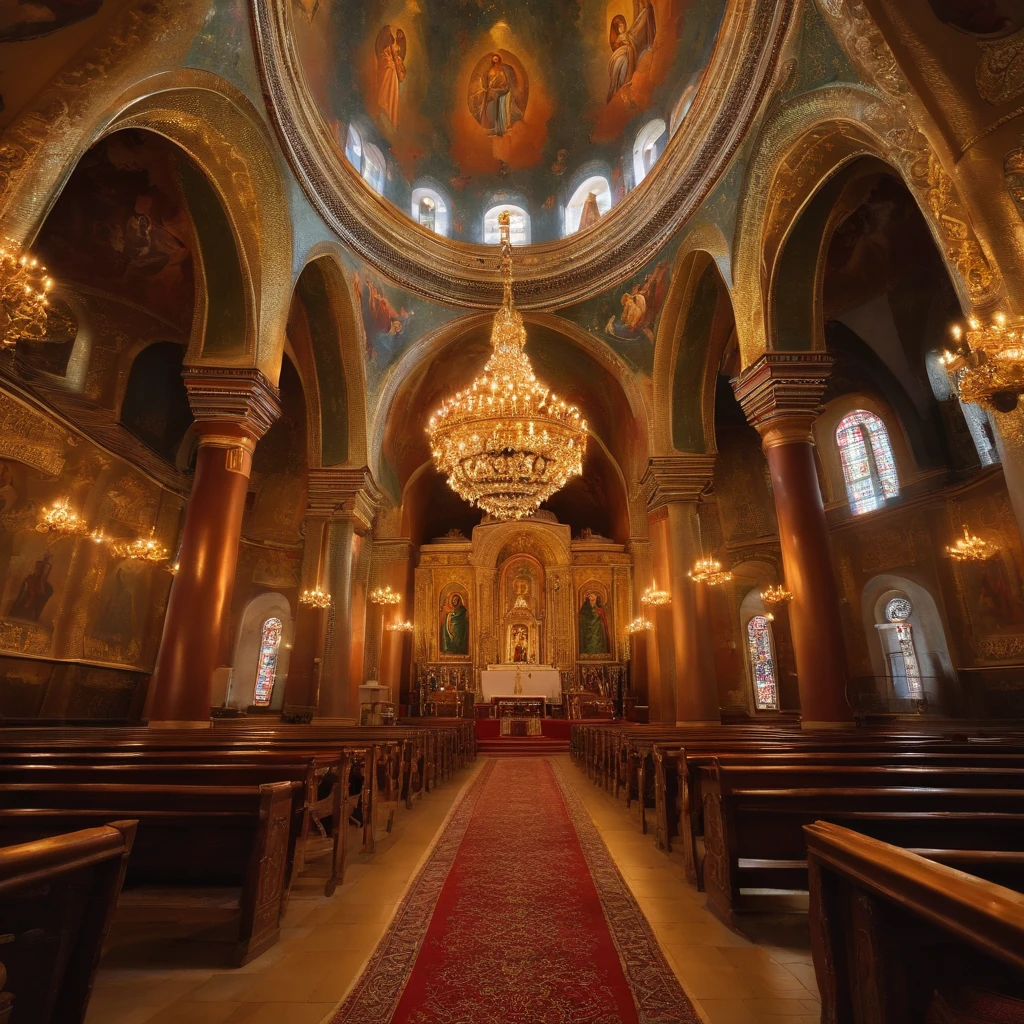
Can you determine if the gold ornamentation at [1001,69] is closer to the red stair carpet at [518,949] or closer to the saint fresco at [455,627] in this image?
the red stair carpet at [518,949]

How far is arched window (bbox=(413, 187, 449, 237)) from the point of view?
1691 centimetres

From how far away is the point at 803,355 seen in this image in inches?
366

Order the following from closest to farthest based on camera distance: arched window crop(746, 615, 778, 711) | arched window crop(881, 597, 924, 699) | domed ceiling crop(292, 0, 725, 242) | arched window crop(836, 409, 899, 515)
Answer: domed ceiling crop(292, 0, 725, 242) < arched window crop(881, 597, 924, 699) < arched window crop(836, 409, 899, 515) < arched window crop(746, 615, 778, 711)

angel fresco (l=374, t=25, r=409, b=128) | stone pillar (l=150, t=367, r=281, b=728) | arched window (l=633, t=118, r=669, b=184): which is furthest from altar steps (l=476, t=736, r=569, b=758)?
angel fresco (l=374, t=25, r=409, b=128)

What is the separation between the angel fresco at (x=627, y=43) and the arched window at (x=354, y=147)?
6887mm

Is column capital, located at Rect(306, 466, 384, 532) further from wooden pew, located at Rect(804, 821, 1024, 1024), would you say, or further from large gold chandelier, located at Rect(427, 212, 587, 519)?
wooden pew, located at Rect(804, 821, 1024, 1024)

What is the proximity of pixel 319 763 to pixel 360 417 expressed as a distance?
1104 cm

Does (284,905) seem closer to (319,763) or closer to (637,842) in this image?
(319,763)

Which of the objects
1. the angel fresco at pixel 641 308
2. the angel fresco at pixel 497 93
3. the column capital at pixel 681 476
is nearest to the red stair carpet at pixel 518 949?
the column capital at pixel 681 476

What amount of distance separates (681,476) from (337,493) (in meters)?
7.93

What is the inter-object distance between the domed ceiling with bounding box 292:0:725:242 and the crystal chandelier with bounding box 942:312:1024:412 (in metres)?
10.4

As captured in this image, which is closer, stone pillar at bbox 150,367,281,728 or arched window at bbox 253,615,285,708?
stone pillar at bbox 150,367,281,728

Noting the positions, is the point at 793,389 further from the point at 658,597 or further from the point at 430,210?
the point at 430,210

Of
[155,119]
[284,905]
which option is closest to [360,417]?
[155,119]
